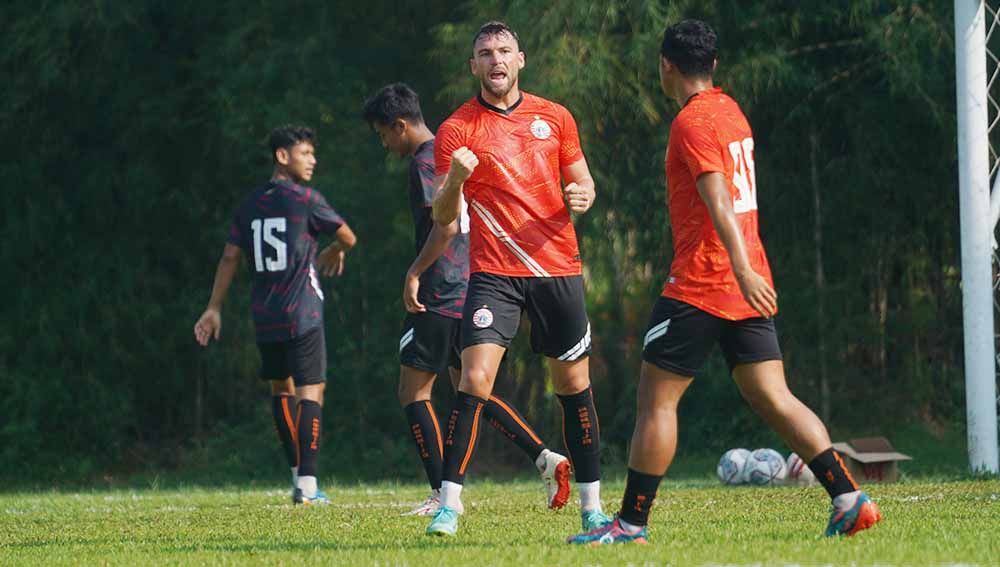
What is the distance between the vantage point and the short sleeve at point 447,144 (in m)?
6.04

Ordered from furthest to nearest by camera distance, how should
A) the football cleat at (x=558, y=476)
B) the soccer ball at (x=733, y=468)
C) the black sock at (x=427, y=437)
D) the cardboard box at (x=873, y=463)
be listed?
1. the cardboard box at (x=873, y=463)
2. the soccer ball at (x=733, y=468)
3. the black sock at (x=427, y=437)
4. the football cleat at (x=558, y=476)

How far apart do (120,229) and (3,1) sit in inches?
97.8

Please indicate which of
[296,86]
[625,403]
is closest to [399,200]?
[296,86]

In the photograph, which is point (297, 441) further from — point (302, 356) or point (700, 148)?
point (700, 148)

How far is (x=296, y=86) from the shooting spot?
1420 centimetres

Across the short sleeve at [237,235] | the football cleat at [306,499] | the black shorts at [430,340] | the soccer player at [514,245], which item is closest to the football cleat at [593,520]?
the soccer player at [514,245]

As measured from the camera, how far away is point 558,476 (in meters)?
7.07

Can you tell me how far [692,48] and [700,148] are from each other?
416 millimetres

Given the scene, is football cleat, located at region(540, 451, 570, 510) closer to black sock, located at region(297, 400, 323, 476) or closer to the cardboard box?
black sock, located at region(297, 400, 323, 476)

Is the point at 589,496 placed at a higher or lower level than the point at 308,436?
higher

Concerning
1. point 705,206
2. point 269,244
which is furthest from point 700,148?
point 269,244

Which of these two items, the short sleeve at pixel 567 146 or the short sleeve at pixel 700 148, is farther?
the short sleeve at pixel 567 146

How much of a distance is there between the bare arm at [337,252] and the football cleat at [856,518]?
4453mm

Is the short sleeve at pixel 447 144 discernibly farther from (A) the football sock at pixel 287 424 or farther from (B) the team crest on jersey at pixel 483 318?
(A) the football sock at pixel 287 424
